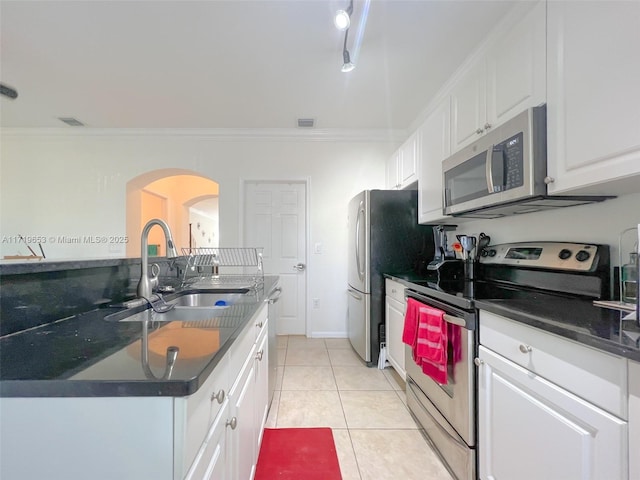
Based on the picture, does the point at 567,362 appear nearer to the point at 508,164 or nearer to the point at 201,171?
the point at 508,164

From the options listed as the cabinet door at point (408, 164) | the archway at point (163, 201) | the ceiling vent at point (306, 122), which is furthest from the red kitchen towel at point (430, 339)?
the archway at point (163, 201)

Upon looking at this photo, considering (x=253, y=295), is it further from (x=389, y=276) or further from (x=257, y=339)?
(x=389, y=276)

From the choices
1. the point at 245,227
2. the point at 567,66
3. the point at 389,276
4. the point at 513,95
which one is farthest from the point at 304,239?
the point at 567,66

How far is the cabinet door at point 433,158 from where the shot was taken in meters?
2.08

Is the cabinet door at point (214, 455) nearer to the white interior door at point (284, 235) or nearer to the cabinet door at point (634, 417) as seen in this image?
the cabinet door at point (634, 417)

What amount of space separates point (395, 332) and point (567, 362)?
151cm

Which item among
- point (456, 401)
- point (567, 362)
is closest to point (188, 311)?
point (456, 401)

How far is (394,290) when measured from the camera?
229 centimetres

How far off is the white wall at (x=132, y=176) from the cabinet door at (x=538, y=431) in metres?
2.43

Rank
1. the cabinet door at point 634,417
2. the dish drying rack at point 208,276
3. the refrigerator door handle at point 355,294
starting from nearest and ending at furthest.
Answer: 1. the cabinet door at point 634,417
2. the dish drying rack at point 208,276
3. the refrigerator door handle at point 355,294

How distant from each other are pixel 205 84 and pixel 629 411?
320 cm

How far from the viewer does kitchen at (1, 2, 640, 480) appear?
3.50 m

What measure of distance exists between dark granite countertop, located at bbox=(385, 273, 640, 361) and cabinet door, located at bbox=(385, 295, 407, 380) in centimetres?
95

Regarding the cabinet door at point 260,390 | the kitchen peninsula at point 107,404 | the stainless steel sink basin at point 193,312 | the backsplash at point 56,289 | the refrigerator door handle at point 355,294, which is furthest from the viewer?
the refrigerator door handle at point 355,294
